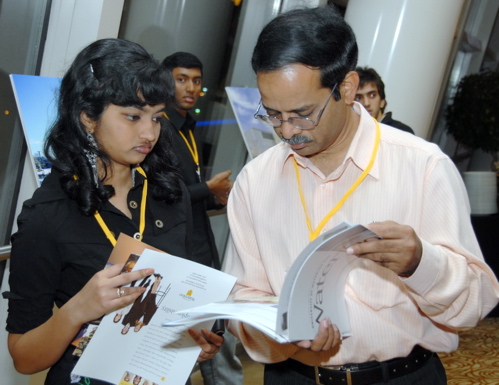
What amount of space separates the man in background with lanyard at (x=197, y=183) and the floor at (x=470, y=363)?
79cm

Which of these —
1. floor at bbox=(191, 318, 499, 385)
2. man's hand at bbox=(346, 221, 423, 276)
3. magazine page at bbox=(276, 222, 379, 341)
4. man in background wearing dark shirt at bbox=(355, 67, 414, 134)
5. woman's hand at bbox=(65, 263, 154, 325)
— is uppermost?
man in background wearing dark shirt at bbox=(355, 67, 414, 134)

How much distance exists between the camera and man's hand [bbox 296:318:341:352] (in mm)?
1421

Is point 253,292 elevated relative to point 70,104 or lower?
lower

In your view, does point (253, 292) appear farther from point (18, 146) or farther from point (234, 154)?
point (234, 154)

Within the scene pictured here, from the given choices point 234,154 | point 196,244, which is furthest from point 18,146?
point 234,154

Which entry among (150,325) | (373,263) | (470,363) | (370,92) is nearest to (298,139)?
(373,263)

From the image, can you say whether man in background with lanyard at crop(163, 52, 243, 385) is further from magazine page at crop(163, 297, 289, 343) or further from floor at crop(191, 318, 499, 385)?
magazine page at crop(163, 297, 289, 343)

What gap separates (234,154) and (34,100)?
2.92m

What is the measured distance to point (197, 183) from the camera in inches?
133

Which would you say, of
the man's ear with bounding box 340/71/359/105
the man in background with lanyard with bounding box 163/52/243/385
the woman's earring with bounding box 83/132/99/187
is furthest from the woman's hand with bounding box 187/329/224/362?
the man in background with lanyard with bounding box 163/52/243/385

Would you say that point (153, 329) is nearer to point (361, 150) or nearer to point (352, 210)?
point (352, 210)

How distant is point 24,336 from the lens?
162cm

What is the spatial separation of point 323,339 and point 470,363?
4200 mm

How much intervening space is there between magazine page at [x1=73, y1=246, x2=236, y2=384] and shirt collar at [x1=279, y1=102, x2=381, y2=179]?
0.41 meters
